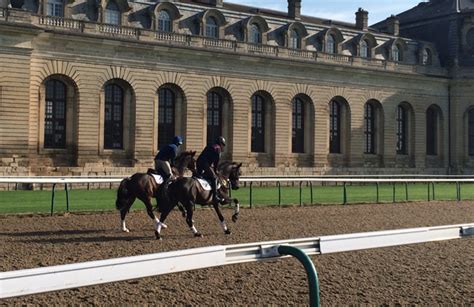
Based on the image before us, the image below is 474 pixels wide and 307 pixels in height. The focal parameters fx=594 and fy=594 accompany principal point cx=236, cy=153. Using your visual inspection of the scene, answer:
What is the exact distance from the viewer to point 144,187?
12812mm

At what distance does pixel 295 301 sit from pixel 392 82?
1699 inches

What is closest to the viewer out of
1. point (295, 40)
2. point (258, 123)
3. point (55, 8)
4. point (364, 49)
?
point (55, 8)

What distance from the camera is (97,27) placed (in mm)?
34688

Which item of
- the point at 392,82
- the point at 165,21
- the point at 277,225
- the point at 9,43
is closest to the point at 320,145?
the point at 392,82

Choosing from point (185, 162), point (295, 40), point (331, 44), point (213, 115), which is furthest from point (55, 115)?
point (185, 162)

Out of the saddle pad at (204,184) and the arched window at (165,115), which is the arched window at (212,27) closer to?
the arched window at (165,115)

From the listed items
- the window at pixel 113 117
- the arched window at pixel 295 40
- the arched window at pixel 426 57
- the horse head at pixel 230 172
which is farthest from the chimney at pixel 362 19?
the horse head at pixel 230 172

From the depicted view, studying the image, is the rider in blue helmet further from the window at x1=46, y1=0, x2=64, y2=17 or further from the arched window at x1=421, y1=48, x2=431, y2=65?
the arched window at x1=421, y1=48, x2=431, y2=65

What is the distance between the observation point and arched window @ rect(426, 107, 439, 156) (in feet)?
170

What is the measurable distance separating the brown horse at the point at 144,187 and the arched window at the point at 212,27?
28.2 m

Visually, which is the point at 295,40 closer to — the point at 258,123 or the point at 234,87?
the point at 258,123

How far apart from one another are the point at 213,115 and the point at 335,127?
10.9 meters

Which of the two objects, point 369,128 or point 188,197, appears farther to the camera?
point 369,128

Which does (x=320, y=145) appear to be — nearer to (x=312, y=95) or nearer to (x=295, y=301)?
(x=312, y=95)
